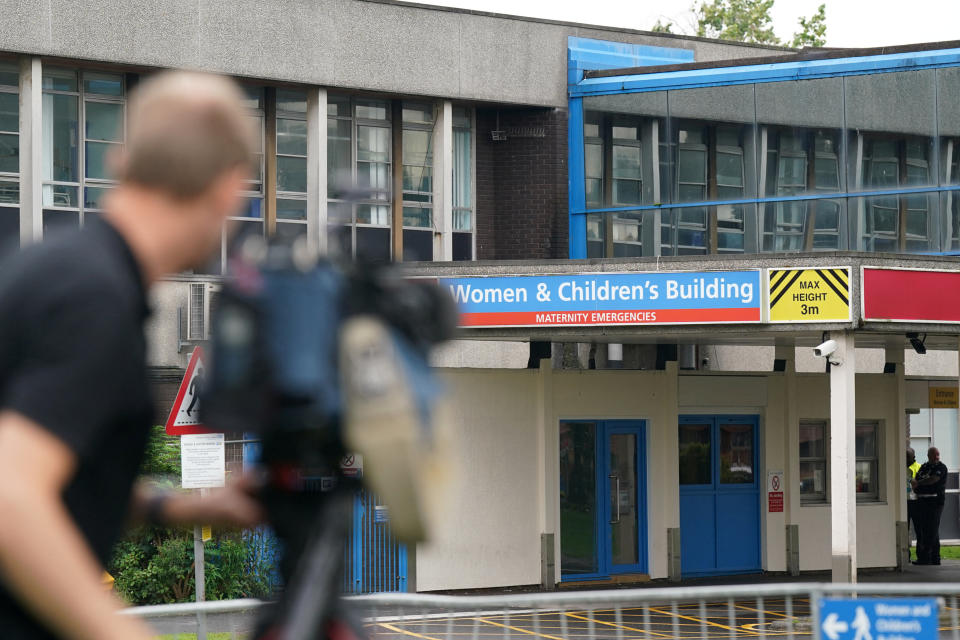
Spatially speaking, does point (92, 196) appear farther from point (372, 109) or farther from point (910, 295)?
point (910, 295)

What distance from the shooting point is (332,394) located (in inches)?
75.7

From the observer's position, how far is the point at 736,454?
2375 cm

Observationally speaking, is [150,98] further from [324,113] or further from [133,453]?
[324,113]

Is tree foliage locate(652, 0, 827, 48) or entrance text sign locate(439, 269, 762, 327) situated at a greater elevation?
tree foliage locate(652, 0, 827, 48)

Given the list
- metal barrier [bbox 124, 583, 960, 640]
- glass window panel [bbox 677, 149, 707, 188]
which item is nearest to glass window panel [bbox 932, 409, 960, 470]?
glass window panel [bbox 677, 149, 707, 188]

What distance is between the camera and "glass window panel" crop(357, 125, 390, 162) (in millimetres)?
24875

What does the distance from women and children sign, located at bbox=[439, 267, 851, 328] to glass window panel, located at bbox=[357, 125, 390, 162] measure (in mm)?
5783

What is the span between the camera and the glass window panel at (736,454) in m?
23.6

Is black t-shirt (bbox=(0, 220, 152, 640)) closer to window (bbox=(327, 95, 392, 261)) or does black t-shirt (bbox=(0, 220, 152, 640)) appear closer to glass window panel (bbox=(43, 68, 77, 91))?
glass window panel (bbox=(43, 68, 77, 91))

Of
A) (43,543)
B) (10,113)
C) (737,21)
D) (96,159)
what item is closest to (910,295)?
(96,159)

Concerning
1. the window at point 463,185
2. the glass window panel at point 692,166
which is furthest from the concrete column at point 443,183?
the glass window panel at point 692,166

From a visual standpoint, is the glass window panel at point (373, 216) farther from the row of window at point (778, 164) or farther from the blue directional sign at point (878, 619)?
the blue directional sign at point (878, 619)

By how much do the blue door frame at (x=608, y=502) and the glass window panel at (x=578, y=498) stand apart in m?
0.06

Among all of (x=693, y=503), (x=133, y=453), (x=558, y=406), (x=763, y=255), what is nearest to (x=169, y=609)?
(x=133, y=453)
